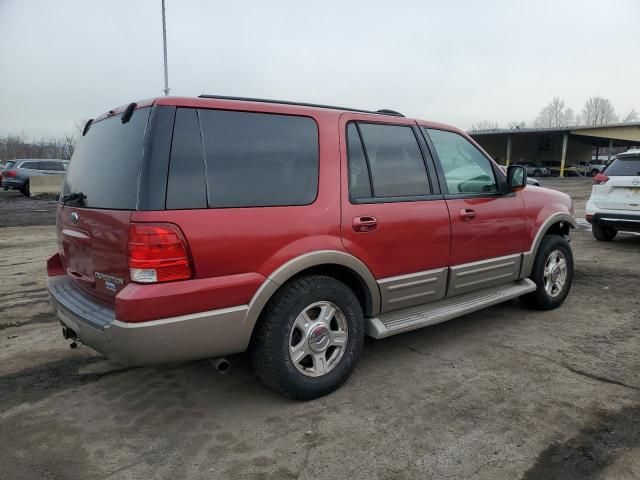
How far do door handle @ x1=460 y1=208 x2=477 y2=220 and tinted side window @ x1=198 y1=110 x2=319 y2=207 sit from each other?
4.60 ft

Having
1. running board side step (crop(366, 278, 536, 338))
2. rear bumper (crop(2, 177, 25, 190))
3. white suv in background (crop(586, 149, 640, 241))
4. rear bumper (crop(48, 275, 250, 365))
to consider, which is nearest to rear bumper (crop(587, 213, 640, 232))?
white suv in background (crop(586, 149, 640, 241))

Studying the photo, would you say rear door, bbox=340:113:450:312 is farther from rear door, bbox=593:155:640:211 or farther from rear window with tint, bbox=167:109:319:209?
rear door, bbox=593:155:640:211

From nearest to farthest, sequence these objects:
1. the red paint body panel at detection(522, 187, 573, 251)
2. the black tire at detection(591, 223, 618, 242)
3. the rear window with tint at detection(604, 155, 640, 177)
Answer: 1. the red paint body panel at detection(522, 187, 573, 251)
2. the rear window with tint at detection(604, 155, 640, 177)
3. the black tire at detection(591, 223, 618, 242)

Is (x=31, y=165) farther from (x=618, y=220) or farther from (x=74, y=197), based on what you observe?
(x=618, y=220)

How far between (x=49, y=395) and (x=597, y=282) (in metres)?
6.05

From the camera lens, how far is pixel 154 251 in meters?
2.58

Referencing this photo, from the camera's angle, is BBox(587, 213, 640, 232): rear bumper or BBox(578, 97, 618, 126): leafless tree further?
BBox(578, 97, 618, 126): leafless tree

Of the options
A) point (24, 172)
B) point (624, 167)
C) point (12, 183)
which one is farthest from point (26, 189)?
point (624, 167)

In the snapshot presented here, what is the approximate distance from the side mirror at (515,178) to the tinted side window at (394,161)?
1013 mm

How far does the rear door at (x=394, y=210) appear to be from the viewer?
11.1 ft

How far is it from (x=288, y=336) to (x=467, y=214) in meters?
1.86

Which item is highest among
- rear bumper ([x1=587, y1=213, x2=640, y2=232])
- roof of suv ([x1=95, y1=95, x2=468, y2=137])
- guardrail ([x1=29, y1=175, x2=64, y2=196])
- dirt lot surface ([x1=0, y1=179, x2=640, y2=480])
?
roof of suv ([x1=95, y1=95, x2=468, y2=137])

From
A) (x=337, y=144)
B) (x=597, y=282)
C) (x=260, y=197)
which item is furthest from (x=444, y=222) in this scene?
(x=597, y=282)

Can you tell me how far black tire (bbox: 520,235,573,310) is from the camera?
189 inches
